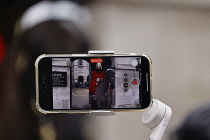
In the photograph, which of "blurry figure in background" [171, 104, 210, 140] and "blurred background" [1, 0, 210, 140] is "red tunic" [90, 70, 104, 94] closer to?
"blurred background" [1, 0, 210, 140]

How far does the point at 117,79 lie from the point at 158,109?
0.10 metres

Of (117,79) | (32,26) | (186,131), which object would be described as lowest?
(186,131)

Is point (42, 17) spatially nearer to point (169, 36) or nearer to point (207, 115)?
point (169, 36)

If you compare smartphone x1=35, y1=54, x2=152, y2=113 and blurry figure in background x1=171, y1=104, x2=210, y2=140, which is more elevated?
smartphone x1=35, y1=54, x2=152, y2=113

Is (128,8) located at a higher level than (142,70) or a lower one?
higher

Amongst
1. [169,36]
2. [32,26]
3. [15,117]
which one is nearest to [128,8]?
[169,36]

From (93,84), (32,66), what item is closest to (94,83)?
(93,84)

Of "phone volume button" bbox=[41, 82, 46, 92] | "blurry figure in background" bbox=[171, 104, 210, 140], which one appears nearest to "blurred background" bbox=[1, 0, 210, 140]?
"blurry figure in background" bbox=[171, 104, 210, 140]

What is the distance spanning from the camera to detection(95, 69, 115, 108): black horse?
21.7 inches

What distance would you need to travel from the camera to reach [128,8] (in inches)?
24.7

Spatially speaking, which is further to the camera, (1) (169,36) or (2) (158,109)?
(1) (169,36)

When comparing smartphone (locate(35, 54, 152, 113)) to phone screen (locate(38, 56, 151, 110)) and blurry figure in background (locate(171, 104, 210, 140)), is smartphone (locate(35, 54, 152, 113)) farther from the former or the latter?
blurry figure in background (locate(171, 104, 210, 140))

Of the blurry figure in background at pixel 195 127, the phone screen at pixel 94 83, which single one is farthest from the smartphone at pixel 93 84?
the blurry figure in background at pixel 195 127

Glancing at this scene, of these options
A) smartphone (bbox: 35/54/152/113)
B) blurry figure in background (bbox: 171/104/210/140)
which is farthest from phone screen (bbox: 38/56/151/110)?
blurry figure in background (bbox: 171/104/210/140)
